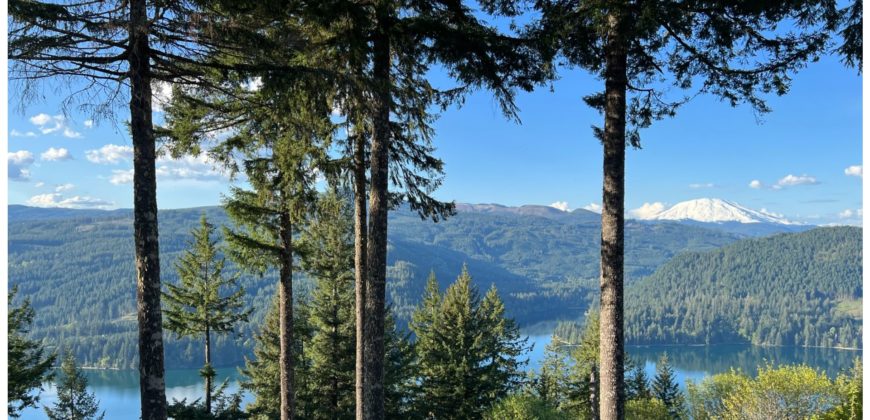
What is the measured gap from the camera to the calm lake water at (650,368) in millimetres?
96750

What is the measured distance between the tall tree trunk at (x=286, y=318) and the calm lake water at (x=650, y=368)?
6475cm

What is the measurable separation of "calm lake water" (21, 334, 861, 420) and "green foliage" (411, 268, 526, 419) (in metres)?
51.1

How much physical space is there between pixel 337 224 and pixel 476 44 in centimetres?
1280

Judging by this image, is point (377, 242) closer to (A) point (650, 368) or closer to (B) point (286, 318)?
(B) point (286, 318)

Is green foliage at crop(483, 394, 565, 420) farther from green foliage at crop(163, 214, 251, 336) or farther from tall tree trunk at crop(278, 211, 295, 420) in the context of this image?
tall tree trunk at crop(278, 211, 295, 420)

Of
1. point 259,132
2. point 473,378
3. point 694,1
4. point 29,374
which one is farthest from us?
point 473,378

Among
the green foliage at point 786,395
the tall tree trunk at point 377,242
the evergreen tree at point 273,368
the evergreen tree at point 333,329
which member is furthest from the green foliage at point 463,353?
the tall tree trunk at point 377,242

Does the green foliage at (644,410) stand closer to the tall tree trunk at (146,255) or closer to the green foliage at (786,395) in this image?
the green foliage at (786,395)

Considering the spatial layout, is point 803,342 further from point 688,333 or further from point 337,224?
point 337,224

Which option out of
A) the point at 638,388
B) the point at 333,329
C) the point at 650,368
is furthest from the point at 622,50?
the point at 650,368

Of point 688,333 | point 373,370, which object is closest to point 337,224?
point 373,370

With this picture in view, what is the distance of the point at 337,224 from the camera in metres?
19.8

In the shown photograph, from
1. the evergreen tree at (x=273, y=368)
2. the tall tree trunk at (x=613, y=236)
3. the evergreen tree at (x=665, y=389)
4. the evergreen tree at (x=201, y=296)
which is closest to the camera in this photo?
the tall tree trunk at (x=613, y=236)

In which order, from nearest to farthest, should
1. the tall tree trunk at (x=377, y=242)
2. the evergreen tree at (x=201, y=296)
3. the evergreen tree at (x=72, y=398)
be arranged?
the tall tree trunk at (x=377, y=242) → the evergreen tree at (x=201, y=296) → the evergreen tree at (x=72, y=398)
